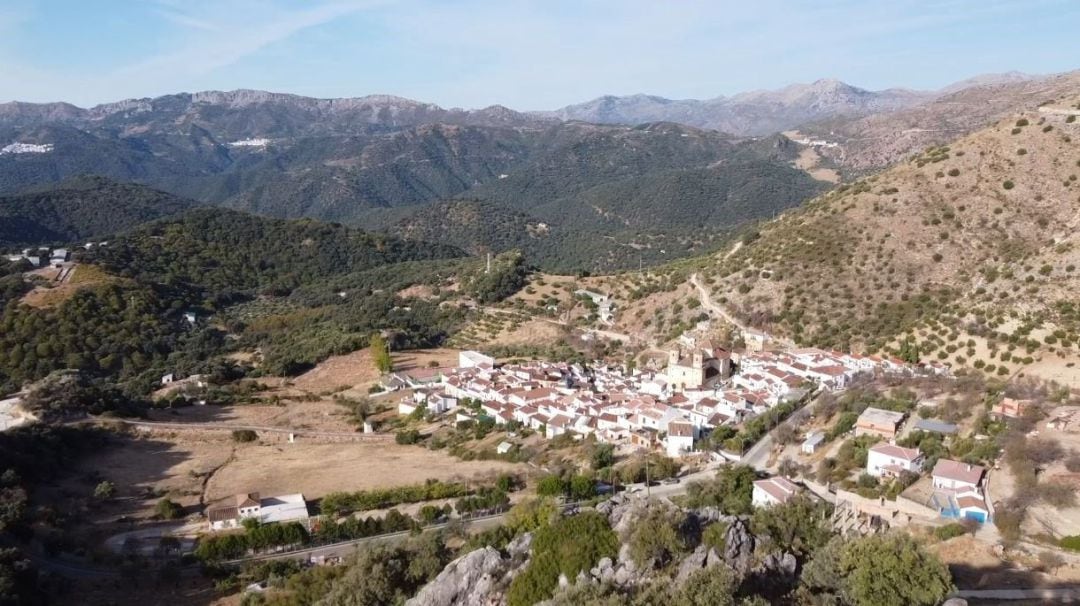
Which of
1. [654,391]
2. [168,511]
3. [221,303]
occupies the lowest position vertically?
[168,511]

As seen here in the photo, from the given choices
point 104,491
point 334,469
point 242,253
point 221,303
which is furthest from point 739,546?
point 242,253

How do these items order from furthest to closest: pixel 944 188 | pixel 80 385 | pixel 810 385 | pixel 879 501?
pixel 944 188 < pixel 80 385 < pixel 810 385 < pixel 879 501

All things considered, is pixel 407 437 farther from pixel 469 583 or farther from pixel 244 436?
pixel 469 583

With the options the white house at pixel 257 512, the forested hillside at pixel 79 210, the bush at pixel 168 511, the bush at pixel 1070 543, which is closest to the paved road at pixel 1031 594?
the bush at pixel 1070 543

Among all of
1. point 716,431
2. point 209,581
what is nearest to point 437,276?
point 716,431

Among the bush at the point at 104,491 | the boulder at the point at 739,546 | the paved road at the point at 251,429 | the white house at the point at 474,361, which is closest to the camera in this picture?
the boulder at the point at 739,546

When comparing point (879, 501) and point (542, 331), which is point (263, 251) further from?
point (879, 501)

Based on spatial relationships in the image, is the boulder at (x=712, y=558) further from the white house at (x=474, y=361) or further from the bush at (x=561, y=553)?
the white house at (x=474, y=361)
